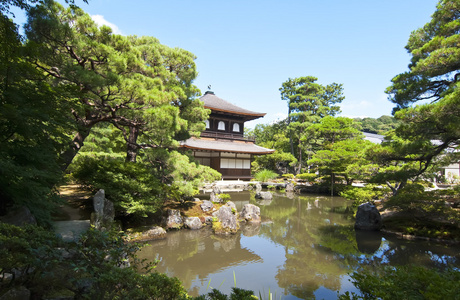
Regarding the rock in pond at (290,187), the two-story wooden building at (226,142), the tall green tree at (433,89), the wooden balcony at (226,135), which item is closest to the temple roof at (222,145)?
the two-story wooden building at (226,142)

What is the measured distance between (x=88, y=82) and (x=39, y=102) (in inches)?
68.9

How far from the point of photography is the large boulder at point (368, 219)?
28.4 ft

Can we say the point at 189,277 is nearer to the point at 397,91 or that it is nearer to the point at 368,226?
the point at 368,226

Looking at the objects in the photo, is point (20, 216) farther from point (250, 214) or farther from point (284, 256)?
point (250, 214)

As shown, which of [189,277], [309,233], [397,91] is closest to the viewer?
[189,277]

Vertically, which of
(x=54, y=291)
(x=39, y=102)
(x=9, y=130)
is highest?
(x=39, y=102)

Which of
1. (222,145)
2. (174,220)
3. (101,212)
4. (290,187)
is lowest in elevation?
(174,220)

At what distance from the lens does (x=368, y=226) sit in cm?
867

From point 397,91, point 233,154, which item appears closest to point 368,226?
point 397,91

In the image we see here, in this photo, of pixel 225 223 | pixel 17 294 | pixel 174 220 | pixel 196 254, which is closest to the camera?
pixel 17 294

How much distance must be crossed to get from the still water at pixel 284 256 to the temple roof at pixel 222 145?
9.39m

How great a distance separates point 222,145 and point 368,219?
12.3 meters

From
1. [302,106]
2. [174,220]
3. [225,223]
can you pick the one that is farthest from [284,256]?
[302,106]

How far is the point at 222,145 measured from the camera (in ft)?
63.7
